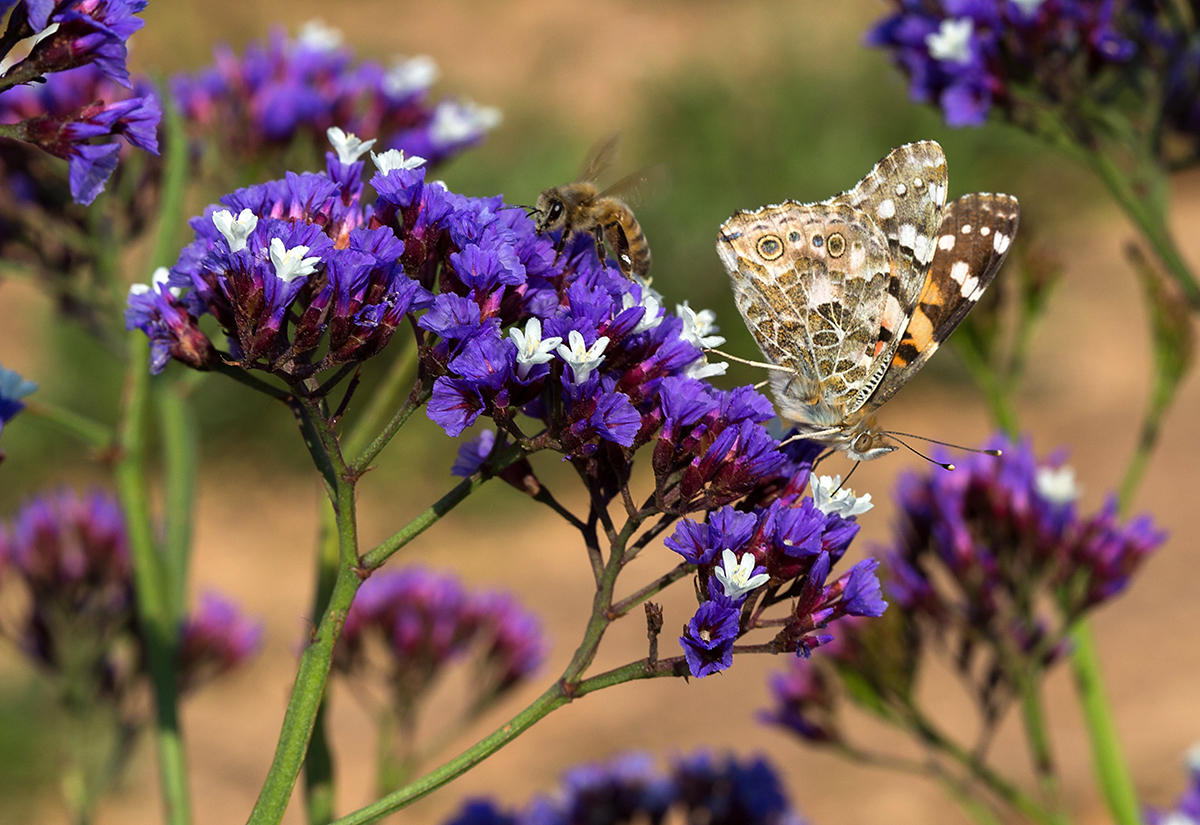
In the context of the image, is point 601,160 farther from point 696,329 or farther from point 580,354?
point 580,354

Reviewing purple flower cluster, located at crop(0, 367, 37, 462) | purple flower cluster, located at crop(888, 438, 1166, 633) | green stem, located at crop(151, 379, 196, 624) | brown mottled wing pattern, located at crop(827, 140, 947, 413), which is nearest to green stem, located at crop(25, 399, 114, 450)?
green stem, located at crop(151, 379, 196, 624)

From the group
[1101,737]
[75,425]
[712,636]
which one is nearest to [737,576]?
[712,636]

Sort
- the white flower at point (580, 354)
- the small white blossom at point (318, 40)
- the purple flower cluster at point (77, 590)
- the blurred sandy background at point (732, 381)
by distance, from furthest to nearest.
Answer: the blurred sandy background at point (732, 381)
the small white blossom at point (318, 40)
the purple flower cluster at point (77, 590)
the white flower at point (580, 354)

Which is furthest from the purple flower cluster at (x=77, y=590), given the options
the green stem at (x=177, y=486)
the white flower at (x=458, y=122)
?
the white flower at (x=458, y=122)

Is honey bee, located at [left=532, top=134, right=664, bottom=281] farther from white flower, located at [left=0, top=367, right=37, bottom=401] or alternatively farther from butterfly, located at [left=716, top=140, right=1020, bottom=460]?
white flower, located at [left=0, top=367, right=37, bottom=401]

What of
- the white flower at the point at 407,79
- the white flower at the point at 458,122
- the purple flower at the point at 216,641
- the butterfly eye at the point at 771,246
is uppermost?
the white flower at the point at 407,79

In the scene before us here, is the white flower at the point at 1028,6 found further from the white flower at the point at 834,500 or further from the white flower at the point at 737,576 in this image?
the white flower at the point at 737,576
